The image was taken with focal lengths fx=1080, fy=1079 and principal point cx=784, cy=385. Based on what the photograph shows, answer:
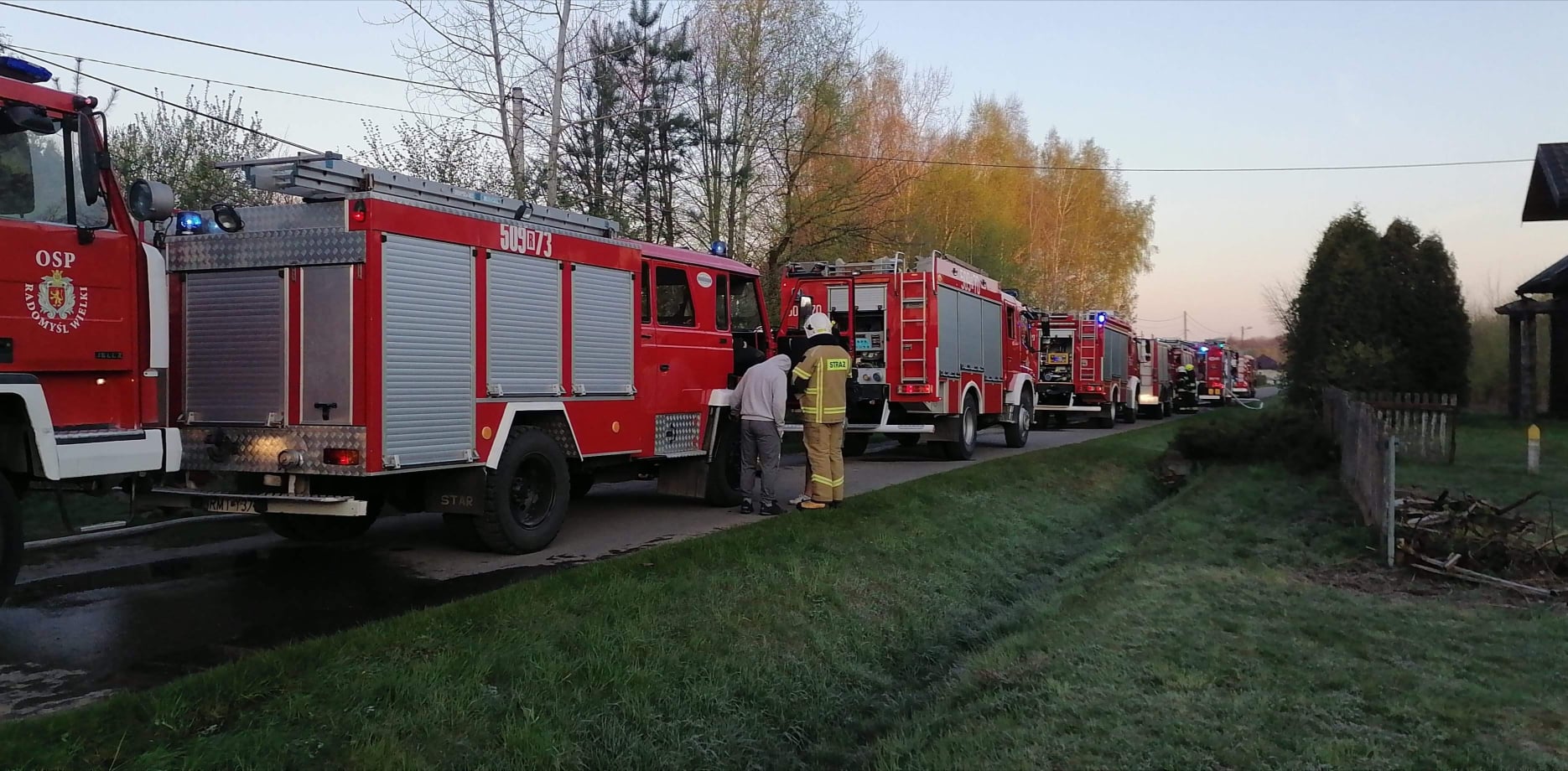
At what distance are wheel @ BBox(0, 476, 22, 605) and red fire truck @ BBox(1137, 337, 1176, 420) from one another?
30.8 metres

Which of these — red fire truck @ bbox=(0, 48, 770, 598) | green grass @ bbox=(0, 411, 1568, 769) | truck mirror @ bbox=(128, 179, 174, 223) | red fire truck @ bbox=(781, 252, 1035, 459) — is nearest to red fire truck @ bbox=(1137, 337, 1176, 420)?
red fire truck @ bbox=(781, 252, 1035, 459)

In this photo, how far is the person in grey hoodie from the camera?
33.1 feet

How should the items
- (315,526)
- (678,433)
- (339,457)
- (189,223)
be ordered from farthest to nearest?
(678,433)
(315,526)
(189,223)
(339,457)

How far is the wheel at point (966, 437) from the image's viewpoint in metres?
16.9

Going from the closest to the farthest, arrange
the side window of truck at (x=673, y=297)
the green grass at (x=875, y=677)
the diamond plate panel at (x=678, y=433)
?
the green grass at (x=875, y=677), the diamond plate panel at (x=678, y=433), the side window of truck at (x=673, y=297)

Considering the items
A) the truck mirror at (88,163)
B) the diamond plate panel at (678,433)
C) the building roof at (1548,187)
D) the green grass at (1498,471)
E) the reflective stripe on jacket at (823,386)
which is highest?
the building roof at (1548,187)

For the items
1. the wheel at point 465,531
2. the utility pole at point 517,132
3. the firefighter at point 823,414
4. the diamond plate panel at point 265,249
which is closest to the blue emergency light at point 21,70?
the diamond plate panel at point 265,249

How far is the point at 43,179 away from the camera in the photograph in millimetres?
5934

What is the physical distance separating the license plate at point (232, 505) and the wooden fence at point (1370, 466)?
8.27m

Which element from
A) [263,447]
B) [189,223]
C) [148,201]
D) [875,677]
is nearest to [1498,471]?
[875,677]

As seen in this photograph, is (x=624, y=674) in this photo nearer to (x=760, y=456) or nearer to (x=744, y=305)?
(x=760, y=456)

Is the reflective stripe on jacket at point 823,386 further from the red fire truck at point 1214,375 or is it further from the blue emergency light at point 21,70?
the red fire truck at point 1214,375

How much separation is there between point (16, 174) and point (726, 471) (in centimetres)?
672

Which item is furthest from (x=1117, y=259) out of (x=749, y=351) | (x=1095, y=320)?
(x=749, y=351)
